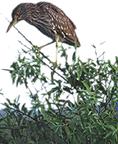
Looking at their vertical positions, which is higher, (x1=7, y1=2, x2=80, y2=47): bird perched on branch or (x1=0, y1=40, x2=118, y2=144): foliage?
(x1=7, y1=2, x2=80, y2=47): bird perched on branch

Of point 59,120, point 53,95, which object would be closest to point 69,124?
point 59,120

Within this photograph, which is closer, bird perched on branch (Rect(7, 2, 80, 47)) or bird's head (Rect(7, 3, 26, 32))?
bird perched on branch (Rect(7, 2, 80, 47))

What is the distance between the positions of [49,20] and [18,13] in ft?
1.65

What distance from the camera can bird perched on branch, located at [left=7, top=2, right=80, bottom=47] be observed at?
802 cm

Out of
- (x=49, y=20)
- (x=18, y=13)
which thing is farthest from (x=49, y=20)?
(x=18, y=13)

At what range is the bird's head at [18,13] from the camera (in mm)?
8125

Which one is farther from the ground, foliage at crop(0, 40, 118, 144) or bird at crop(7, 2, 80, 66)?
bird at crop(7, 2, 80, 66)

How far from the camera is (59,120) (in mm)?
6242

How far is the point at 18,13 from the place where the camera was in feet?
27.4

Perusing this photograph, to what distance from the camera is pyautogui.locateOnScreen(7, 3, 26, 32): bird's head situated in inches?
320

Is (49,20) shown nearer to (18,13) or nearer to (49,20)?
(49,20)

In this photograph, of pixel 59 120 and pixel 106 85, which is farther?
pixel 106 85

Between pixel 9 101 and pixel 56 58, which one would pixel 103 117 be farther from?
pixel 9 101

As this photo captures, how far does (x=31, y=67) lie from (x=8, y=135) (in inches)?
52.2
